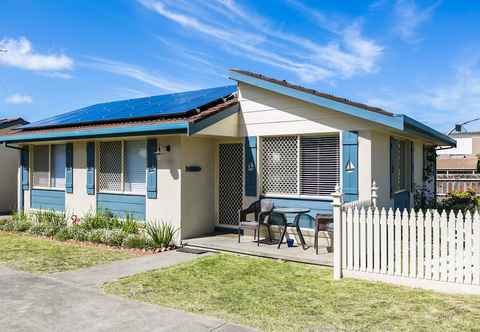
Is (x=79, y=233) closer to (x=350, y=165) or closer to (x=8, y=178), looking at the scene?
(x=350, y=165)

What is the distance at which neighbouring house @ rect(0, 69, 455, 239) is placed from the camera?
27.9ft

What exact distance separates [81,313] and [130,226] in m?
5.15

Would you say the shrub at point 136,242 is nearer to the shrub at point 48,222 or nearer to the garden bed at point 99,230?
the garden bed at point 99,230

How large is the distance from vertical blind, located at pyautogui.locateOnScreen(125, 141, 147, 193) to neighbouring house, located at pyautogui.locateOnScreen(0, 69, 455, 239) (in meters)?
0.03

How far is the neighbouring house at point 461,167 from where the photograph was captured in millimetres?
20766

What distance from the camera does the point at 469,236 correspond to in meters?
5.45

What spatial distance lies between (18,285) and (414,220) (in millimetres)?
6152

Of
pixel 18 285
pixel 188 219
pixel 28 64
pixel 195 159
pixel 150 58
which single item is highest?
pixel 28 64

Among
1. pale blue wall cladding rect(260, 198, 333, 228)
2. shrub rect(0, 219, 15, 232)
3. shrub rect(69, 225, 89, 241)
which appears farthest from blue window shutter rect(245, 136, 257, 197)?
shrub rect(0, 219, 15, 232)

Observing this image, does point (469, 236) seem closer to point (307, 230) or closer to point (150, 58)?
point (307, 230)

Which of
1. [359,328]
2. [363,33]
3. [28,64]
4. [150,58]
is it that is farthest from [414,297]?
[28,64]

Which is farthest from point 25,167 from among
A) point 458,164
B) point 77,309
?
point 458,164

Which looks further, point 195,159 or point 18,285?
point 195,159

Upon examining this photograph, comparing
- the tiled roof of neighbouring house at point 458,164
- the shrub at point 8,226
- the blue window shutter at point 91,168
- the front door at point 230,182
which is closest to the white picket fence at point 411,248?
the front door at point 230,182
